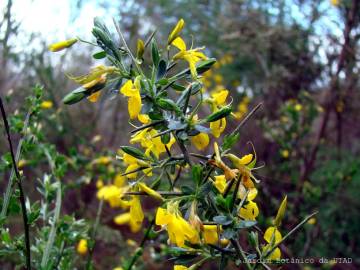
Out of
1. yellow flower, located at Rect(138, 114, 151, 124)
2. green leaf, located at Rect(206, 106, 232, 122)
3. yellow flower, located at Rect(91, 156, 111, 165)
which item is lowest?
yellow flower, located at Rect(91, 156, 111, 165)

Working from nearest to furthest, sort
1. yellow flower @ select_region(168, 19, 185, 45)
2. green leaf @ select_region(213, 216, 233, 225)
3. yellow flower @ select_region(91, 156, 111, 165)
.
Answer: green leaf @ select_region(213, 216, 233, 225), yellow flower @ select_region(168, 19, 185, 45), yellow flower @ select_region(91, 156, 111, 165)

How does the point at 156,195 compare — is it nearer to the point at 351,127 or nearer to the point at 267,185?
the point at 267,185

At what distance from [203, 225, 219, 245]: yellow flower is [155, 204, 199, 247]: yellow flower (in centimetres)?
4

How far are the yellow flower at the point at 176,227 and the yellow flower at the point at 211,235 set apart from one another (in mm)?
43

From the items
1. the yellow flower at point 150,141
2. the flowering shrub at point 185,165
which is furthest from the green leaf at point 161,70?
the yellow flower at point 150,141

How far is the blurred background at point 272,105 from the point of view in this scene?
3035 millimetres

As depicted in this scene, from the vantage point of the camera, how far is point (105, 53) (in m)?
0.96

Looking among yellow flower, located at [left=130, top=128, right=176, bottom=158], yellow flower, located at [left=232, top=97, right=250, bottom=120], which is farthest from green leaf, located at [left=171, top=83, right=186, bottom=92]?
yellow flower, located at [left=232, top=97, right=250, bottom=120]

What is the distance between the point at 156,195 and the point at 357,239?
11.2 feet

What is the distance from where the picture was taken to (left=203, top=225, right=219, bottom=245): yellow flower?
2.94 ft

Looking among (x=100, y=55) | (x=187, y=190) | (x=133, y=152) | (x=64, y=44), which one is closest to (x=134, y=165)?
(x=133, y=152)

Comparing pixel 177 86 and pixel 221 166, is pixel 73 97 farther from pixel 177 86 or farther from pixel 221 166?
pixel 221 166

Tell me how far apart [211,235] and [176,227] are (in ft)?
0.31

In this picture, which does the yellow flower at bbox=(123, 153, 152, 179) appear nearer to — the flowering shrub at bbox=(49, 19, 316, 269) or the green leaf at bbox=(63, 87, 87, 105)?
the flowering shrub at bbox=(49, 19, 316, 269)
